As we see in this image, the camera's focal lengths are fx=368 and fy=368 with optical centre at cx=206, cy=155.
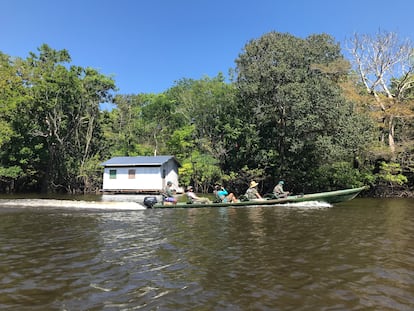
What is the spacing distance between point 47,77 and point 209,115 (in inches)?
635

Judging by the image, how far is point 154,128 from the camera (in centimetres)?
4631

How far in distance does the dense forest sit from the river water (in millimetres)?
14431

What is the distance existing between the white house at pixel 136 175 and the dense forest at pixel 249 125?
8.55 feet

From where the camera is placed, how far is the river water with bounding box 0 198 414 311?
17.9 ft

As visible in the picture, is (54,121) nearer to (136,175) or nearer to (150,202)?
(136,175)

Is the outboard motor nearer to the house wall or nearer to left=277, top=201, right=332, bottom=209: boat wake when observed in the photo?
left=277, top=201, right=332, bottom=209: boat wake

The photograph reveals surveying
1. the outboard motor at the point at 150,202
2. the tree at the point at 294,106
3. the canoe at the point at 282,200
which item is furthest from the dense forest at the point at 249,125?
the outboard motor at the point at 150,202

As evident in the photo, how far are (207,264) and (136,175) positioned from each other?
88.3 ft

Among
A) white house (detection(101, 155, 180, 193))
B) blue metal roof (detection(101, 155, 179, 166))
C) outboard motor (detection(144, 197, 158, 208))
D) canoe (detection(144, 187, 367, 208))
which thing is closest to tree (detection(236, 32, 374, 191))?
canoe (detection(144, 187, 367, 208))

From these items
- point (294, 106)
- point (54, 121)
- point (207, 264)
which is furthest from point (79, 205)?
point (54, 121)

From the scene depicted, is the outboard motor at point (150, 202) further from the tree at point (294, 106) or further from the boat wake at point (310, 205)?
the tree at point (294, 106)

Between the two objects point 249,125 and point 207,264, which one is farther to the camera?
point 249,125

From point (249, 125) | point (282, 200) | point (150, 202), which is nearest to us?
point (150, 202)

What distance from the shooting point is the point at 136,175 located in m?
33.6
